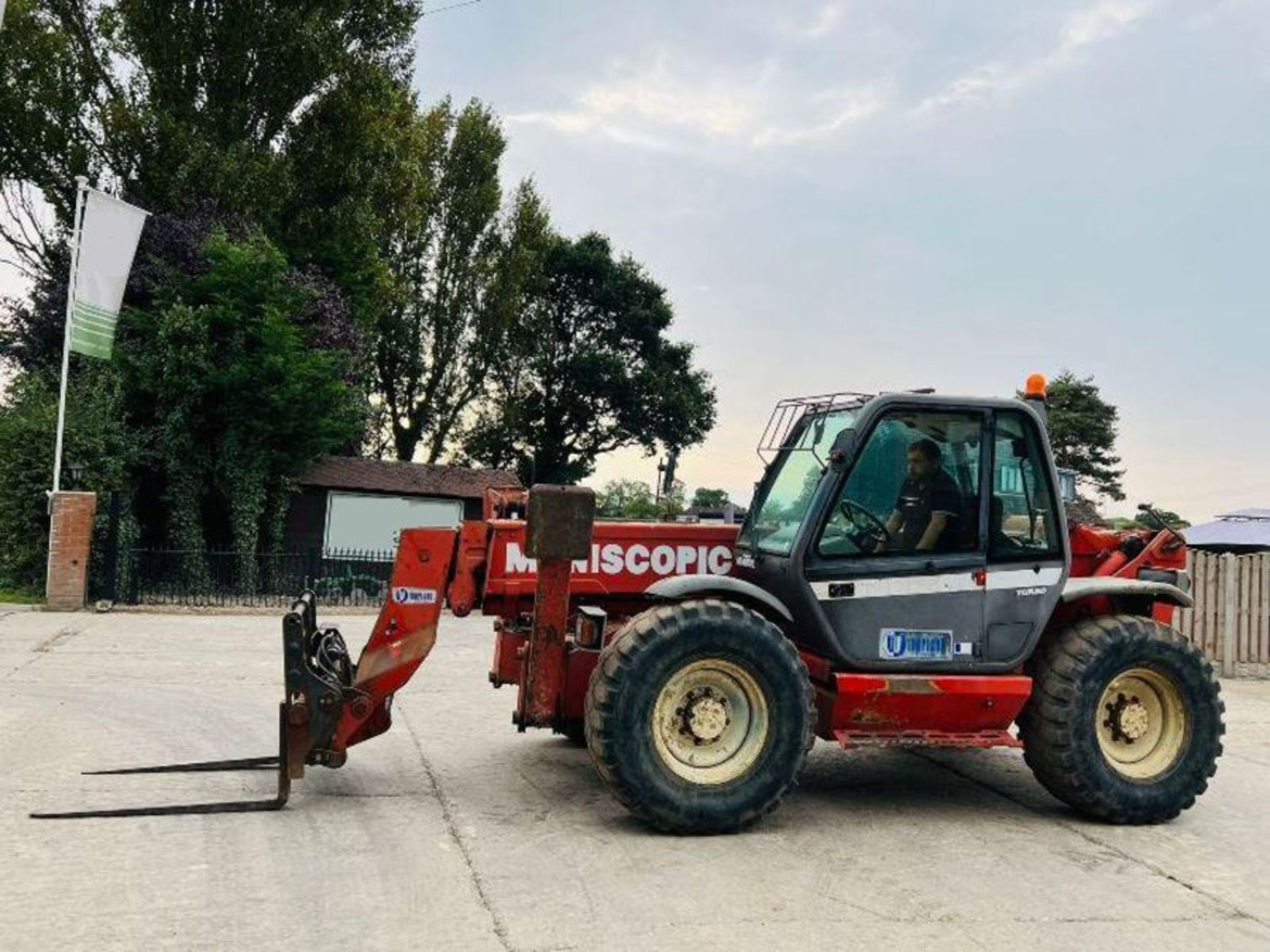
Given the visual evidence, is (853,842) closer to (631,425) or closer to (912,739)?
(912,739)

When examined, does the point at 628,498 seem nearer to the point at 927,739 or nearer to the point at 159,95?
the point at 159,95

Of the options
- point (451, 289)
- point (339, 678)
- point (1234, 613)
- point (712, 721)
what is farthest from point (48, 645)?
point (451, 289)

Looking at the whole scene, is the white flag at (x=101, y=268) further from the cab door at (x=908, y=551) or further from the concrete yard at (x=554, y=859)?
the cab door at (x=908, y=551)

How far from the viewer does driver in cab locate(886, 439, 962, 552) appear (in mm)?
6301

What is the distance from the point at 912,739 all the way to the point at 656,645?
1.59m

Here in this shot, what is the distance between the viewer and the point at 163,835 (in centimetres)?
545

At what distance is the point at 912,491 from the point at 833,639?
943 millimetres

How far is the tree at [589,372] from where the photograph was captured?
39969 millimetres

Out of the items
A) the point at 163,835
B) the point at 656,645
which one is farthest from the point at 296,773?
the point at 656,645

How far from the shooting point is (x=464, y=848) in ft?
17.8

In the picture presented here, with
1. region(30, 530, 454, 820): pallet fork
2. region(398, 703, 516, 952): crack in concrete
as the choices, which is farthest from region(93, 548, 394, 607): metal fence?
region(30, 530, 454, 820): pallet fork

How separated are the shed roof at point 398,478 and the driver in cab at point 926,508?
66.9 ft

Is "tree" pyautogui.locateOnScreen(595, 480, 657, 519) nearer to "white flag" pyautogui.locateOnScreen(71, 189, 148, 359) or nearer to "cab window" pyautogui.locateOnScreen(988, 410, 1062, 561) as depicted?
"white flag" pyautogui.locateOnScreen(71, 189, 148, 359)

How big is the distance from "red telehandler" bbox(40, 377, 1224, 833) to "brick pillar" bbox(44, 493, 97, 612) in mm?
11673
